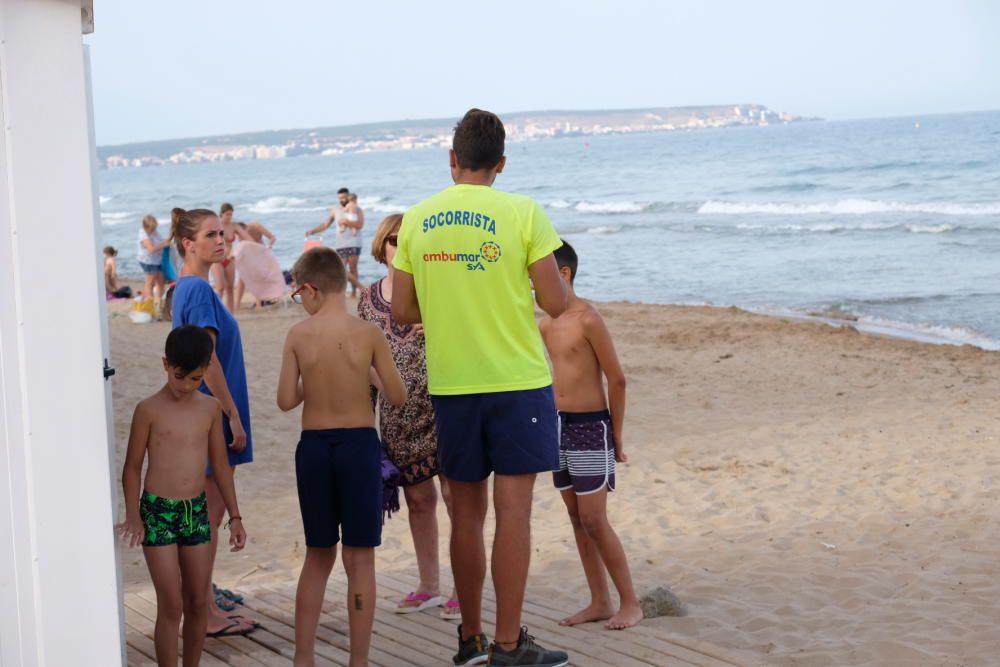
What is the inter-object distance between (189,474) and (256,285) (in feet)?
39.4

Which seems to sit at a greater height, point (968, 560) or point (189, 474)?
point (189, 474)

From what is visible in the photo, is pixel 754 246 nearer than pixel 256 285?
No

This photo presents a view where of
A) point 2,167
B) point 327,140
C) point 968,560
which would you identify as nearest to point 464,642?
point 2,167

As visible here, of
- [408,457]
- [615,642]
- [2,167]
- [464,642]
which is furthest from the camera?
[408,457]

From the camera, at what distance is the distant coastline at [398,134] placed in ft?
478

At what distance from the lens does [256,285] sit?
15.4m

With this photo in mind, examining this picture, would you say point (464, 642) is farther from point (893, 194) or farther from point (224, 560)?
point (893, 194)

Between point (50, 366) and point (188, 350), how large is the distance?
2.83 feet

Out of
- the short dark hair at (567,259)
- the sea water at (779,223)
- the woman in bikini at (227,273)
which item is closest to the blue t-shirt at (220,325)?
the short dark hair at (567,259)

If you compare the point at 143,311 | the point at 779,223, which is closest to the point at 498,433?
the point at 143,311

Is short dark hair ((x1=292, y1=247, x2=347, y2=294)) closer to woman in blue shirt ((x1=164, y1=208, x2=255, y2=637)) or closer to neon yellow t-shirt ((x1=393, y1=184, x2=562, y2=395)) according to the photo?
neon yellow t-shirt ((x1=393, y1=184, x2=562, y2=395))

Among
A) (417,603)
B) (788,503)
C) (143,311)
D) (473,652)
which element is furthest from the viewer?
(143,311)

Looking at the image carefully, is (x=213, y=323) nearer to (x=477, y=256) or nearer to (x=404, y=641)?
(x=477, y=256)

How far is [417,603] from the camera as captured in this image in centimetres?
477
